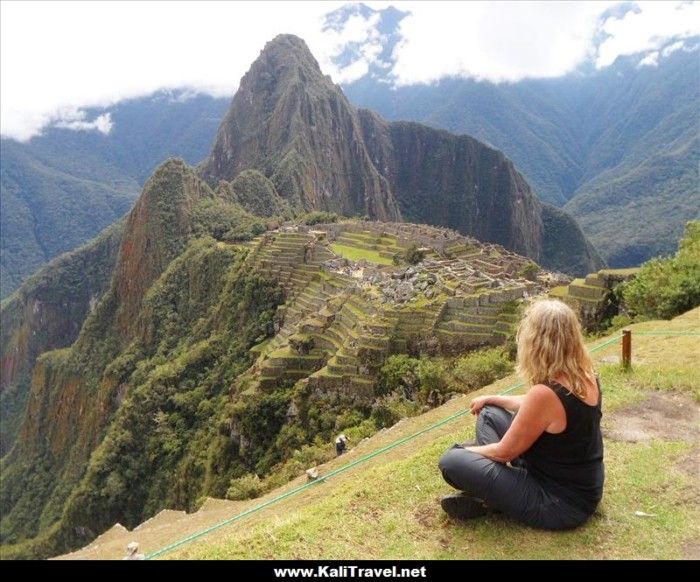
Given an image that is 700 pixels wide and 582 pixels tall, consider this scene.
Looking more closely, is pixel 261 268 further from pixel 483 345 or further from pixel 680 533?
pixel 680 533

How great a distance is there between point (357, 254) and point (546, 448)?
52557mm

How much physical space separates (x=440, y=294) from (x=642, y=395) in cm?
1839

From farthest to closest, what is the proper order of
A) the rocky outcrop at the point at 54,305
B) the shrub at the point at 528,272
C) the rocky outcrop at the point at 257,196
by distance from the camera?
1. the rocky outcrop at the point at 54,305
2. the rocky outcrop at the point at 257,196
3. the shrub at the point at 528,272

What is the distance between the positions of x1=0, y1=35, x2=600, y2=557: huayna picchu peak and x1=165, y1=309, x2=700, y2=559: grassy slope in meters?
9.93

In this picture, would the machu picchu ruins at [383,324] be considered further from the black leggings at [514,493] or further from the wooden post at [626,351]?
the black leggings at [514,493]

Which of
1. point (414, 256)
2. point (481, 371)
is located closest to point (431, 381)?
point (481, 371)

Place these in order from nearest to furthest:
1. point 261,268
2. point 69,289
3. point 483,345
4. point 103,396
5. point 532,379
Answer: point 532,379
point 483,345
point 261,268
point 103,396
point 69,289

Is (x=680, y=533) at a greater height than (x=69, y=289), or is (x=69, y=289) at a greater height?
(x=680, y=533)

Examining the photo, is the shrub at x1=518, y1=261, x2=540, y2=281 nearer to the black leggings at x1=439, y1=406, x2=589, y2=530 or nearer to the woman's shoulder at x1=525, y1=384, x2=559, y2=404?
the black leggings at x1=439, y1=406, x2=589, y2=530

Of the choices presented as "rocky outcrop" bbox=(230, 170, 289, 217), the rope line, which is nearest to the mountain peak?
"rocky outcrop" bbox=(230, 170, 289, 217)

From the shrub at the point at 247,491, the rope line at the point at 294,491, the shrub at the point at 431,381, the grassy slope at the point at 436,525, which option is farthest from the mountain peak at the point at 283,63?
the grassy slope at the point at 436,525

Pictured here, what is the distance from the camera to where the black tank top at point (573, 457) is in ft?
16.2
